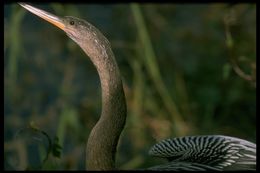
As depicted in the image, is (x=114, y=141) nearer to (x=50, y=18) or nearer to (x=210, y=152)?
(x=210, y=152)

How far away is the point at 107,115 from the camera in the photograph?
270 centimetres

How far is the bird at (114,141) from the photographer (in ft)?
8.82

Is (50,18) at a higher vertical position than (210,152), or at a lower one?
higher

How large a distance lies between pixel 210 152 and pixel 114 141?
0.38 metres

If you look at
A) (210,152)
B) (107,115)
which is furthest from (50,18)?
(210,152)

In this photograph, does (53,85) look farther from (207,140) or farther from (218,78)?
(207,140)

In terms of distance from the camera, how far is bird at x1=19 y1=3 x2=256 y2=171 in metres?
2.69

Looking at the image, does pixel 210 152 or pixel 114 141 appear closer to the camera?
pixel 114 141

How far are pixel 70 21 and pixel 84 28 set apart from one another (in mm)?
99

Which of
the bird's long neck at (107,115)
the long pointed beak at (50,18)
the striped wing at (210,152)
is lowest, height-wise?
the striped wing at (210,152)

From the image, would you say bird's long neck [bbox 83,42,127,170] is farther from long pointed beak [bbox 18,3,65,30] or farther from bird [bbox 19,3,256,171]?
long pointed beak [bbox 18,3,65,30]

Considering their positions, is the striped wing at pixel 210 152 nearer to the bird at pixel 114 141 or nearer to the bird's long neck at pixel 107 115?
the bird at pixel 114 141

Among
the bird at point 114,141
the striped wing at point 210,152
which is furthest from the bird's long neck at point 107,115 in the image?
the striped wing at point 210,152

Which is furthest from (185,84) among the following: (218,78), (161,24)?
(161,24)
